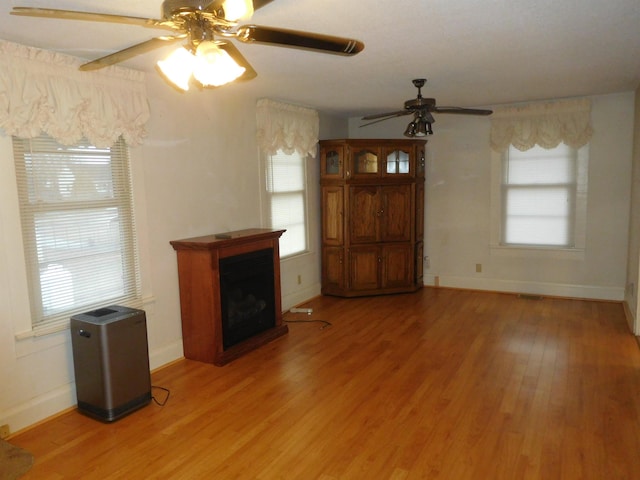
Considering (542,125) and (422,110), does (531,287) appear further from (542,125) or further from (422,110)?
(422,110)

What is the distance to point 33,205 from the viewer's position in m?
2.90

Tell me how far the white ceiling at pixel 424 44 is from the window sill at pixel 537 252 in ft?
6.08

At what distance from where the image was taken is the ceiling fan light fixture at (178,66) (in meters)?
1.95

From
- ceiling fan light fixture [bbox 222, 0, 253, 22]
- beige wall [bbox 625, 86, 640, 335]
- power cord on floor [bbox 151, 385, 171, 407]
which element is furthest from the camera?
beige wall [bbox 625, 86, 640, 335]

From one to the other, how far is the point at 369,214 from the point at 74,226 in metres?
3.47

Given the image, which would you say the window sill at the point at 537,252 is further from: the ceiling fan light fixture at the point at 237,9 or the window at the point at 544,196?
the ceiling fan light fixture at the point at 237,9

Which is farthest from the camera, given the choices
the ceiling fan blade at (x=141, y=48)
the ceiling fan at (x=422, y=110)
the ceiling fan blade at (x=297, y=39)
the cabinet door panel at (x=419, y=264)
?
the cabinet door panel at (x=419, y=264)

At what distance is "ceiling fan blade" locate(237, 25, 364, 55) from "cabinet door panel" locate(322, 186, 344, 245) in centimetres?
388

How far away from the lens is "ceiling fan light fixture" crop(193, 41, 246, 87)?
1.74 metres

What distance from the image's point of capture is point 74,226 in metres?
3.15

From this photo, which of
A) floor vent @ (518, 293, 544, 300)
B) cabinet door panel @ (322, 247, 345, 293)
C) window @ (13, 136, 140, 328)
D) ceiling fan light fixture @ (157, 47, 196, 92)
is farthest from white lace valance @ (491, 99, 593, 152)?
ceiling fan light fixture @ (157, 47, 196, 92)

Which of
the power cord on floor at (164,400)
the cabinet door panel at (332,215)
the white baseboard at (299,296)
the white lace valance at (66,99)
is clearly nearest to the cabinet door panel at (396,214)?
the cabinet door panel at (332,215)

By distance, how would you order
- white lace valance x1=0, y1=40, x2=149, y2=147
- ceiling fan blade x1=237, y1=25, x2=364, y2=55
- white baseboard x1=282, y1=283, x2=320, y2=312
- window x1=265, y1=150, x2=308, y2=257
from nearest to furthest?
ceiling fan blade x1=237, y1=25, x2=364, y2=55, white lace valance x1=0, y1=40, x2=149, y2=147, window x1=265, y1=150, x2=308, y2=257, white baseboard x1=282, y1=283, x2=320, y2=312

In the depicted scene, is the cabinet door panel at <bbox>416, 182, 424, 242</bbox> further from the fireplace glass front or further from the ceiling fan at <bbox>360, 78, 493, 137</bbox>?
the fireplace glass front
